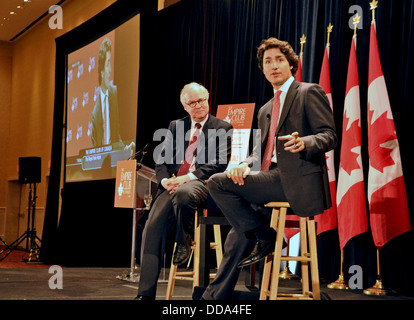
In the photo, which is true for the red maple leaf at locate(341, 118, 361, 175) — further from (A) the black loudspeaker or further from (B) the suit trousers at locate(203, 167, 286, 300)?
(A) the black loudspeaker

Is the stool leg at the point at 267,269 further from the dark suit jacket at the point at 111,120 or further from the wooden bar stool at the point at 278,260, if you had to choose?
the dark suit jacket at the point at 111,120

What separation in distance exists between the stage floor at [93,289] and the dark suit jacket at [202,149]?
824 millimetres

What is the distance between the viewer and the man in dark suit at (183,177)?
320 centimetres

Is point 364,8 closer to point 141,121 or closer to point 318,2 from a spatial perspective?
point 318,2

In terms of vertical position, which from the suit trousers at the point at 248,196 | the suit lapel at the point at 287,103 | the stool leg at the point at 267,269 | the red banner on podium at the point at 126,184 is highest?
the suit lapel at the point at 287,103

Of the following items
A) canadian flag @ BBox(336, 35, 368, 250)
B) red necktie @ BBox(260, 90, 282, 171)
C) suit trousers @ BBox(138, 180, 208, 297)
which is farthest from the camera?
canadian flag @ BBox(336, 35, 368, 250)

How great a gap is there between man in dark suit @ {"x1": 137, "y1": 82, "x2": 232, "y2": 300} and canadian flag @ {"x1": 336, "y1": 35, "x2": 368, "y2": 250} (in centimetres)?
120

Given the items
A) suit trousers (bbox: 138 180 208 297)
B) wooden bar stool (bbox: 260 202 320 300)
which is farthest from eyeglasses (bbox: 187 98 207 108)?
wooden bar stool (bbox: 260 202 320 300)

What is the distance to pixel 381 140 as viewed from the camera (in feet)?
13.1

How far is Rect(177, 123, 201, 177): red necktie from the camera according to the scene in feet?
12.0

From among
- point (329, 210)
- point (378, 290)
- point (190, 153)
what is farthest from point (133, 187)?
point (378, 290)

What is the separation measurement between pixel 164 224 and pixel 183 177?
32cm

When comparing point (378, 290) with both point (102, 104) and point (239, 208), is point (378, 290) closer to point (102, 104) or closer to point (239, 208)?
point (239, 208)

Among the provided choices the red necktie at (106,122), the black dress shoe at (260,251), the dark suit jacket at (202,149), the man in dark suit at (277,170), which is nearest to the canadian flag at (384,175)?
the dark suit jacket at (202,149)
